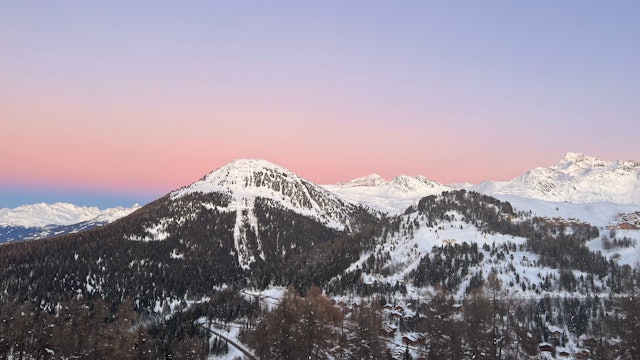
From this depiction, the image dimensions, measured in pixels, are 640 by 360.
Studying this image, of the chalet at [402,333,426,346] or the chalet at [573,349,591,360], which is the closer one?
the chalet at [573,349,591,360]

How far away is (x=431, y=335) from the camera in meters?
125

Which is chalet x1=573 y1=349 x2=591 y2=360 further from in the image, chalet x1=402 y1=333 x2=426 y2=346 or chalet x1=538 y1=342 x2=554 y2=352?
chalet x1=402 y1=333 x2=426 y2=346

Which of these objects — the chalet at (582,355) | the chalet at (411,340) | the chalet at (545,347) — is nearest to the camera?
the chalet at (582,355)

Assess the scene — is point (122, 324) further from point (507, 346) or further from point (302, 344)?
point (507, 346)

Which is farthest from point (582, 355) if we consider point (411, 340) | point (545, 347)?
point (411, 340)

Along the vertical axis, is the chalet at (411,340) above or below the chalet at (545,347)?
above

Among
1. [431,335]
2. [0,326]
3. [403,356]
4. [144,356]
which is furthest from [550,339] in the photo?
[0,326]

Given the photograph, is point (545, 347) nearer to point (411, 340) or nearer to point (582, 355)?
point (582, 355)

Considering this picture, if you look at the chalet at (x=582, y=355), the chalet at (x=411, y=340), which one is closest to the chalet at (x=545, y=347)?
the chalet at (x=582, y=355)

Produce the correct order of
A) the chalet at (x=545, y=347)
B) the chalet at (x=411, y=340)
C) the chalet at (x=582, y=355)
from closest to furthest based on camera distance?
the chalet at (x=582, y=355) < the chalet at (x=411, y=340) < the chalet at (x=545, y=347)

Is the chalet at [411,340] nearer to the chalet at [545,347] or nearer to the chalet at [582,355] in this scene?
the chalet at [545,347]

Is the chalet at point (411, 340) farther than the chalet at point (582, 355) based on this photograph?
Yes

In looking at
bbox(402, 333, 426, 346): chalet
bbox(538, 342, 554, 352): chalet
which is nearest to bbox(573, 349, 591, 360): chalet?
bbox(538, 342, 554, 352): chalet

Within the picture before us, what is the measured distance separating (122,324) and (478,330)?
311ft
